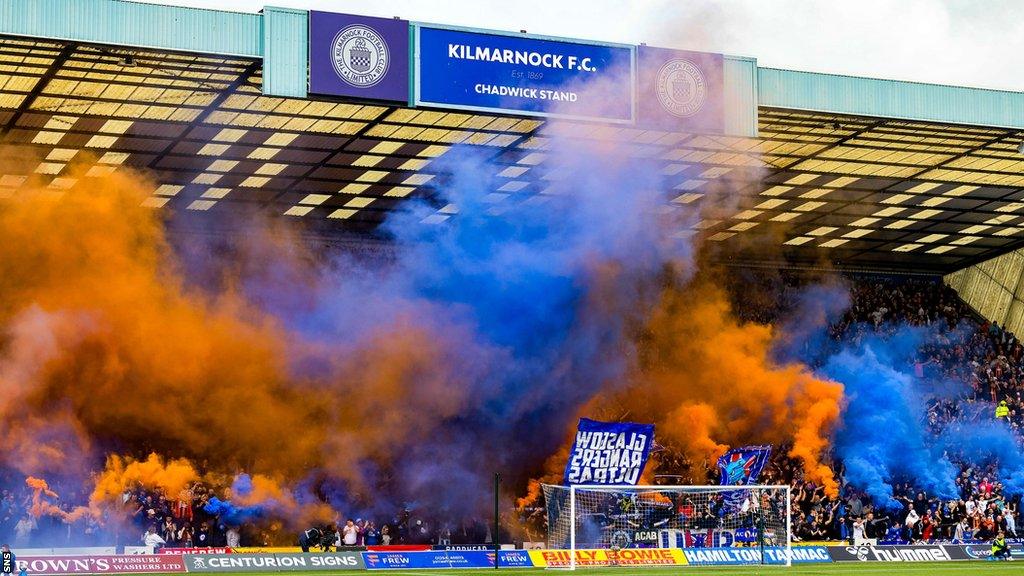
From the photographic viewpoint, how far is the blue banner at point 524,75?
107 ft

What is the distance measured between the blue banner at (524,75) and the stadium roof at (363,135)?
2.79 ft

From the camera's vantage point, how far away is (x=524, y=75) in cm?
3303

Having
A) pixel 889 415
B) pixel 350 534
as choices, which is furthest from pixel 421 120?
pixel 889 415

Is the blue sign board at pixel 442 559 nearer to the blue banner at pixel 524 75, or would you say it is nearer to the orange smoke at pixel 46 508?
the orange smoke at pixel 46 508

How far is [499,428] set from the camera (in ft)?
147

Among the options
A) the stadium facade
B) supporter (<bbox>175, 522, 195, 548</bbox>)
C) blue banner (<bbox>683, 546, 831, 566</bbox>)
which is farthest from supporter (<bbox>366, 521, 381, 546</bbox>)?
the stadium facade

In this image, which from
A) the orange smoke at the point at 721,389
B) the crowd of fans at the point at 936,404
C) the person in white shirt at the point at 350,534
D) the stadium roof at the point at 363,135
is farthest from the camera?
the orange smoke at the point at 721,389

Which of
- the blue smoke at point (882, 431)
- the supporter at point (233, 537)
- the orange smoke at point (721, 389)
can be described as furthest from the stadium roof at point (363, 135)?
the supporter at point (233, 537)

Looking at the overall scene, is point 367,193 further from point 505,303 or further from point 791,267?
point 791,267

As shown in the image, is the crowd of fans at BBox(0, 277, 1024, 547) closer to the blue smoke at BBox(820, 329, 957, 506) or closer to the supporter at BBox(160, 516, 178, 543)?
the supporter at BBox(160, 516, 178, 543)

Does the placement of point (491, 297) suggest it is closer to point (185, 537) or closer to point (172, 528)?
point (185, 537)

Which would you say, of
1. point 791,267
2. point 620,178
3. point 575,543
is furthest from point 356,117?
point 791,267

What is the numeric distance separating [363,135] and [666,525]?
13.2m

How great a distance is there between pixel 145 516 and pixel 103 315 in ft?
18.8
